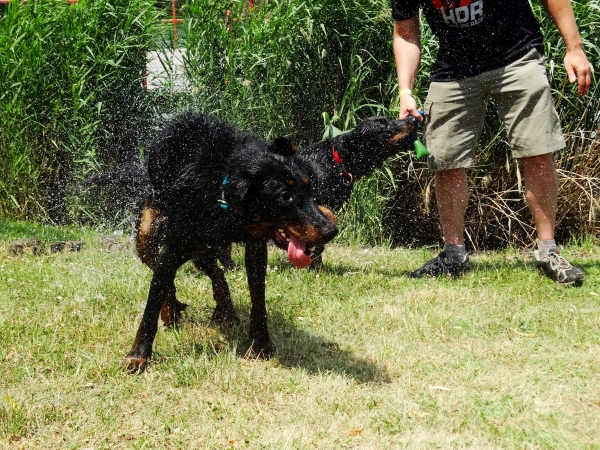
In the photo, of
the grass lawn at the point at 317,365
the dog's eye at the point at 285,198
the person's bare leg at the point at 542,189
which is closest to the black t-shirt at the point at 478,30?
the person's bare leg at the point at 542,189

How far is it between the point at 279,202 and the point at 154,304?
82 centimetres

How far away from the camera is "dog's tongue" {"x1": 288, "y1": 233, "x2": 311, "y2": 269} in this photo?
3186mm

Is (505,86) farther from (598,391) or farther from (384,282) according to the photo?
(598,391)

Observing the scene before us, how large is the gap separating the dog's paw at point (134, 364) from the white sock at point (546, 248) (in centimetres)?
282

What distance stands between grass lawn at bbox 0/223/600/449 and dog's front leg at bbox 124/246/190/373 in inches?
3.2

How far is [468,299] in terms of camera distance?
4543 mm

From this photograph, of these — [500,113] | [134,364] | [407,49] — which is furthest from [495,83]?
[134,364]

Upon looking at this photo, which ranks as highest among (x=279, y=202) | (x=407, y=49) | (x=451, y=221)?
(x=407, y=49)

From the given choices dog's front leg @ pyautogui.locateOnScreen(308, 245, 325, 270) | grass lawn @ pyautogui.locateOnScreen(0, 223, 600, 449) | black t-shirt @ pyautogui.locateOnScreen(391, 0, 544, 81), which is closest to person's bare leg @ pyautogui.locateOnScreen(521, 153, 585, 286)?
grass lawn @ pyautogui.locateOnScreen(0, 223, 600, 449)

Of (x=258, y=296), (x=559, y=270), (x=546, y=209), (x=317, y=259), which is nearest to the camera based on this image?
(x=258, y=296)

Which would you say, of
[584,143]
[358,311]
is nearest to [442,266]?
[358,311]

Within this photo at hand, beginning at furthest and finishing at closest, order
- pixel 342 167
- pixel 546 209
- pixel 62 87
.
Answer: pixel 62 87
pixel 342 167
pixel 546 209

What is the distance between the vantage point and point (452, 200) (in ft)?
17.0

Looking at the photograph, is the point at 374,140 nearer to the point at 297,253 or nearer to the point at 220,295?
the point at 220,295
